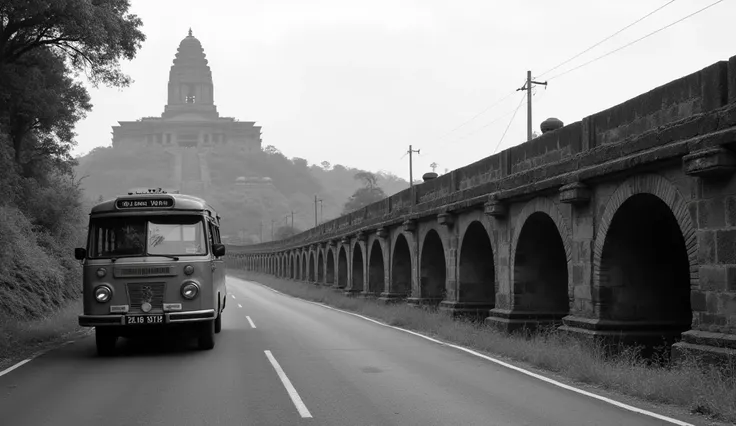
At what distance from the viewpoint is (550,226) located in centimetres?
1630

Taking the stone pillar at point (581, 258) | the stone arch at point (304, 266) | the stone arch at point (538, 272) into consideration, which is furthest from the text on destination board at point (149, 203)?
the stone arch at point (304, 266)

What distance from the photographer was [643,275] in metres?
12.2

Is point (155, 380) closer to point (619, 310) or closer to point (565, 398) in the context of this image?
point (565, 398)

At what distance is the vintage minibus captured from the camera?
11828 millimetres

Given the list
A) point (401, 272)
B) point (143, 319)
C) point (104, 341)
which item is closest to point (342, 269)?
point (401, 272)

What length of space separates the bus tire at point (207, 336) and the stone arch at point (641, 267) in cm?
700

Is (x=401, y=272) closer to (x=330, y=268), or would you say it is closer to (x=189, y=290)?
(x=189, y=290)

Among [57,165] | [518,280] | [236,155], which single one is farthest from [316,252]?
[236,155]

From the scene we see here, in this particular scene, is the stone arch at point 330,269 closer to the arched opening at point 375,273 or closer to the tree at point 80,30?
the arched opening at point 375,273

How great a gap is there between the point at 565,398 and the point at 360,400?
2473mm

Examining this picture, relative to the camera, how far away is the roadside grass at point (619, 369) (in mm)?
7680

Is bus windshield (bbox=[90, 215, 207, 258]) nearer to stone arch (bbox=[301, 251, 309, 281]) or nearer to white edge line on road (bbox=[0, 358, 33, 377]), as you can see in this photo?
white edge line on road (bbox=[0, 358, 33, 377])

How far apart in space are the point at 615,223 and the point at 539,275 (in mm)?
4535

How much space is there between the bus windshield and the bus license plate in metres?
1.11
